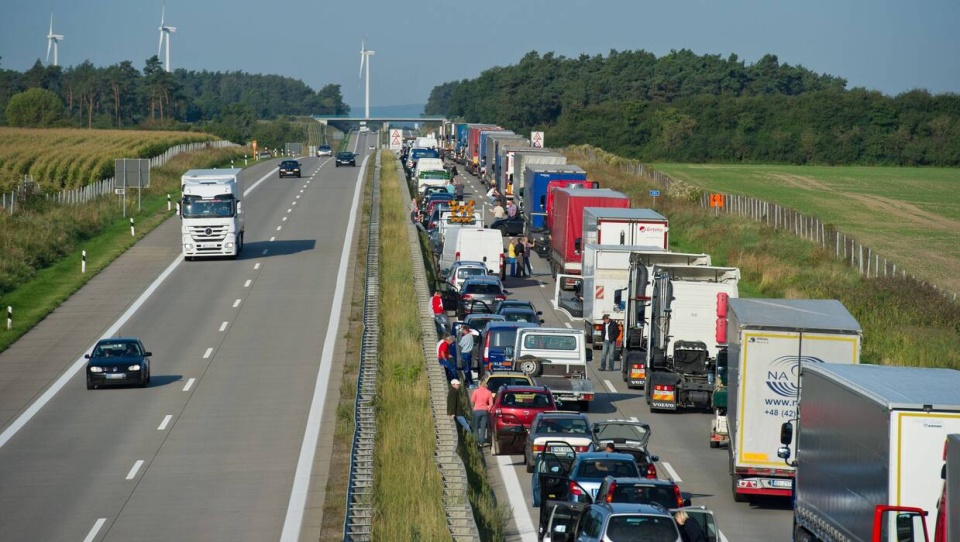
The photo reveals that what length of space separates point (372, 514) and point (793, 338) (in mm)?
8218

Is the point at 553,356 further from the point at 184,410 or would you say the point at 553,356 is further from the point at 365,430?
the point at 365,430

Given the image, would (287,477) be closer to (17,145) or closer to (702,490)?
(702,490)

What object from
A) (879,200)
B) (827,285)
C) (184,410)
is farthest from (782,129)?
(184,410)

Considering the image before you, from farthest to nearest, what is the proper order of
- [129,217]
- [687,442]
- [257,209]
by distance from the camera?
[257,209] < [129,217] < [687,442]

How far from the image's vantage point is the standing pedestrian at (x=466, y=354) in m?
35.6

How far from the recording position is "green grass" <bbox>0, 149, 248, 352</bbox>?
44500 mm

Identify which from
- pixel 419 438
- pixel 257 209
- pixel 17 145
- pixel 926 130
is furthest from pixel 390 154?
pixel 419 438

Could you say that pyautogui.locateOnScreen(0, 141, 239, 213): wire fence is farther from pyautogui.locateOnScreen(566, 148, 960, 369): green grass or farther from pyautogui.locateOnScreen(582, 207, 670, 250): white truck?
pyautogui.locateOnScreen(566, 148, 960, 369): green grass

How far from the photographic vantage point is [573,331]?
3325 centimetres

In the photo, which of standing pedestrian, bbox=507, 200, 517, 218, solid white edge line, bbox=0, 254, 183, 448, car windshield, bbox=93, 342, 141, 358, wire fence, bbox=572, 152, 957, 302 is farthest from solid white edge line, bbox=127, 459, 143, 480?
standing pedestrian, bbox=507, 200, 517, 218

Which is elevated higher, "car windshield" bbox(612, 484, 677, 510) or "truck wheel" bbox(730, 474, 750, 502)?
"car windshield" bbox(612, 484, 677, 510)

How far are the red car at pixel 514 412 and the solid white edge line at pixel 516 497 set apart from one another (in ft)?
1.28

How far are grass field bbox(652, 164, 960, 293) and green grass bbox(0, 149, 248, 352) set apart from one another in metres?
33.9

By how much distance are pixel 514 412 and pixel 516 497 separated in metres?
3.47
